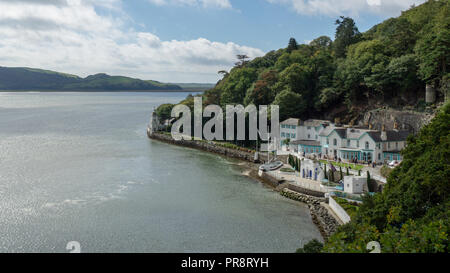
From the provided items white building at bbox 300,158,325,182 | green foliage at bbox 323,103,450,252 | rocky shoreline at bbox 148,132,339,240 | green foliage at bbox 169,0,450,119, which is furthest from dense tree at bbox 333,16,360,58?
green foliage at bbox 323,103,450,252

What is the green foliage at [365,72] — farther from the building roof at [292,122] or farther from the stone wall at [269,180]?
the stone wall at [269,180]

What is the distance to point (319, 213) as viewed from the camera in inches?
858

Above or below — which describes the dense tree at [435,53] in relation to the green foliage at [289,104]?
above

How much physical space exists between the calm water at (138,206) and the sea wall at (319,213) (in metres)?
0.53

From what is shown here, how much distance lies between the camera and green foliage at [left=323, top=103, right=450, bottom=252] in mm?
9242

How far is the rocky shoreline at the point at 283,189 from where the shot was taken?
65.9ft

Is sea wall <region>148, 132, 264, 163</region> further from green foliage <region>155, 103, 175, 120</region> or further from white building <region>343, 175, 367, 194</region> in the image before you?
white building <region>343, 175, 367, 194</region>

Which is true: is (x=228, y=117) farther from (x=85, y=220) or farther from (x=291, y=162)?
(x=85, y=220)

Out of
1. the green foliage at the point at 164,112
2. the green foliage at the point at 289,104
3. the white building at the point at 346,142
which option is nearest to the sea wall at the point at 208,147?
the white building at the point at 346,142

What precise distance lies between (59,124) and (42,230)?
184 ft

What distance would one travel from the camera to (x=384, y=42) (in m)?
41.7

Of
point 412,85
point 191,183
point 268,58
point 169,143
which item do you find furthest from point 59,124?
point 412,85

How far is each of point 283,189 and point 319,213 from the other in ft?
17.5

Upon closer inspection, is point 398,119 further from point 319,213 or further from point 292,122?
point 319,213
